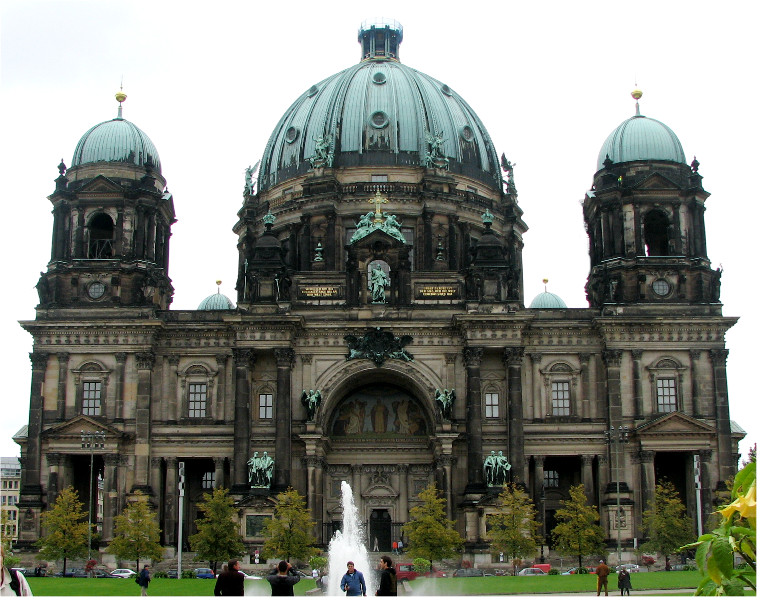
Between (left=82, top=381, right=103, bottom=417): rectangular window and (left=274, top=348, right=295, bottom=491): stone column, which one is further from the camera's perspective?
(left=82, top=381, right=103, bottom=417): rectangular window

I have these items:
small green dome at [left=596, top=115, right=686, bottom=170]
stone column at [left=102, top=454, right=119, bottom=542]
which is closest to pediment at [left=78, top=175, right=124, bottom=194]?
stone column at [left=102, top=454, right=119, bottom=542]

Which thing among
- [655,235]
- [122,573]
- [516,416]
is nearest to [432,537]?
[516,416]

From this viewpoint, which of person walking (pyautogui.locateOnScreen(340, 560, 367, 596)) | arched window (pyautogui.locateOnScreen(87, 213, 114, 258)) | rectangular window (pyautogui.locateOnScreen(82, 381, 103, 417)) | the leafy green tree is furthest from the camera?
arched window (pyautogui.locateOnScreen(87, 213, 114, 258))

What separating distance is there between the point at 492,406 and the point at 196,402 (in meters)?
18.1

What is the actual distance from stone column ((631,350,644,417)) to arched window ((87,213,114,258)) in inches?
1312

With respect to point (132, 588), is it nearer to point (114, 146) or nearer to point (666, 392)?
point (114, 146)

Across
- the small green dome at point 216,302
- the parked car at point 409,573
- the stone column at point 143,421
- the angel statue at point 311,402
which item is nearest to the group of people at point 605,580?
the parked car at point 409,573

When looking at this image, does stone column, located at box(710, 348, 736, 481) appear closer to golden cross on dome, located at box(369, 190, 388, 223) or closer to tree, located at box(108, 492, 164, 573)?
golden cross on dome, located at box(369, 190, 388, 223)

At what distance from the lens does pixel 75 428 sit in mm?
63062

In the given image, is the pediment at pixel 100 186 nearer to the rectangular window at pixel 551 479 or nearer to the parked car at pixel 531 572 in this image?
the rectangular window at pixel 551 479

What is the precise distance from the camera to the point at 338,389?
215 ft

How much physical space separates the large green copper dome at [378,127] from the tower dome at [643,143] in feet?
42.0

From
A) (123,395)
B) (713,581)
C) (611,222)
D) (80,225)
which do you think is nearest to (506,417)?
(611,222)

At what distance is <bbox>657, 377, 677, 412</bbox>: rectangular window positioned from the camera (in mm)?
64625
